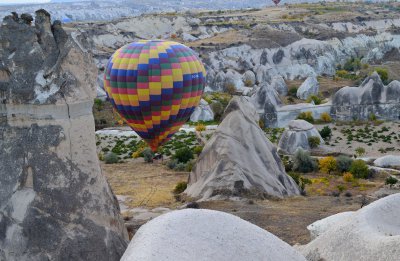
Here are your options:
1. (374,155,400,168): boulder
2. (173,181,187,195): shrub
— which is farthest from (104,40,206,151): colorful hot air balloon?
(374,155,400,168): boulder

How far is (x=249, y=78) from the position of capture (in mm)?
66438

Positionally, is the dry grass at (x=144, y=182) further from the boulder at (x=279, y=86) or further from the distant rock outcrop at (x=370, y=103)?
the boulder at (x=279, y=86)

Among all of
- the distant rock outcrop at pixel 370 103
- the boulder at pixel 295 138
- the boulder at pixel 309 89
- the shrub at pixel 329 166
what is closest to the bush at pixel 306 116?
the distant rock outcrop at pixel 370 103

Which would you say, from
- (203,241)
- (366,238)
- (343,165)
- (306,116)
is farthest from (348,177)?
(306,116)

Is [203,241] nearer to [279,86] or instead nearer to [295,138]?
[295,138]

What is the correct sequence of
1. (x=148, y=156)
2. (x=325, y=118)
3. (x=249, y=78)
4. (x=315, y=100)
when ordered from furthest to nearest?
(x=249, y=78) → (x=315, y=100) → (x=325, y=118) → (x=148, y=156)

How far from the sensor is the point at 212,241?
6156 millimetres

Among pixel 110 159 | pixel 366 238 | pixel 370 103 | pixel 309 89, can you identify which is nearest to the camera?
pixel 366 238

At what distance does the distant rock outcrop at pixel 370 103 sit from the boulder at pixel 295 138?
1124 cm

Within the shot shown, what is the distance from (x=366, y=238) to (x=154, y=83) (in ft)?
45.3

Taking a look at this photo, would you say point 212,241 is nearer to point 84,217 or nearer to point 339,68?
point 84,217

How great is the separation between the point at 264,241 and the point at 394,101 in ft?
134

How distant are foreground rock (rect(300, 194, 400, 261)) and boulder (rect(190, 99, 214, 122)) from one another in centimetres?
3651

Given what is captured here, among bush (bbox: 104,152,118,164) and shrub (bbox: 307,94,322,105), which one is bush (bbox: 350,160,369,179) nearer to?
bush (bbox: 104,152,118,164)
